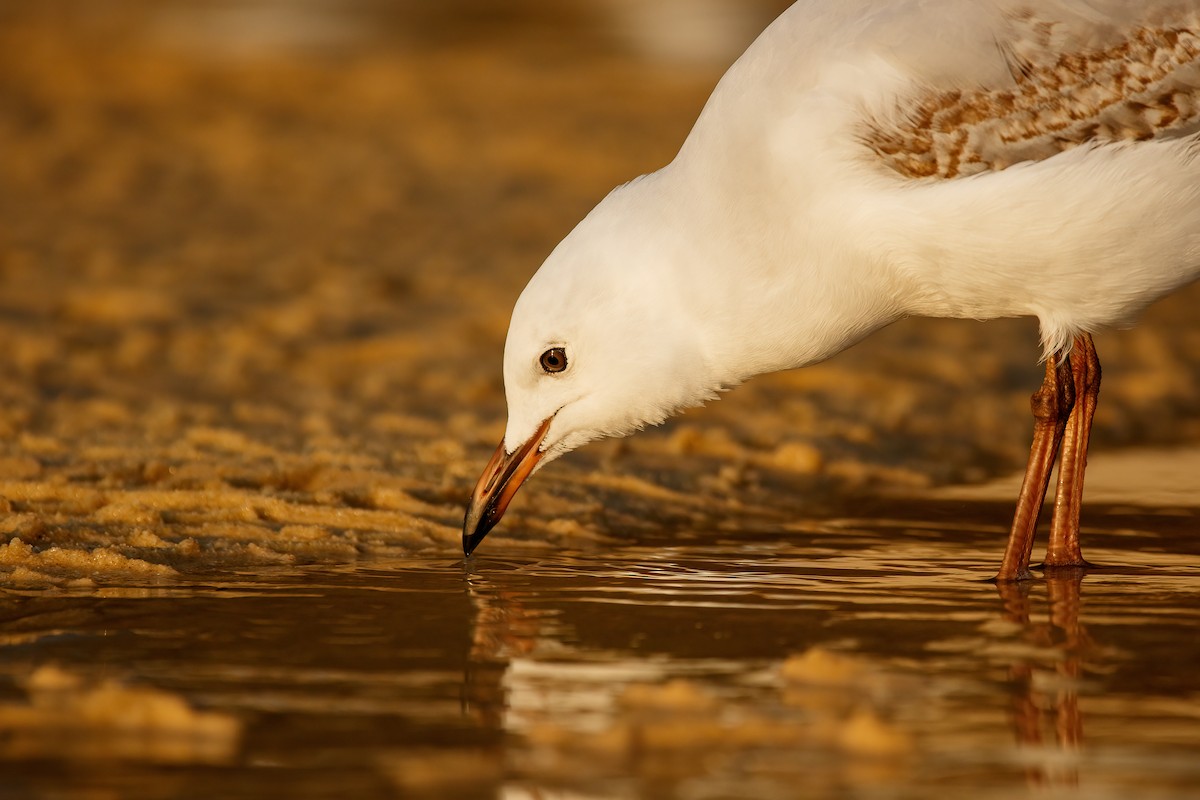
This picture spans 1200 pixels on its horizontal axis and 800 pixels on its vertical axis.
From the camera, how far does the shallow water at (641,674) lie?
3236mm

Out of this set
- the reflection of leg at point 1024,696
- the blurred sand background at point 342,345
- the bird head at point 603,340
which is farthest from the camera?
the blurred sand background at point 342,345

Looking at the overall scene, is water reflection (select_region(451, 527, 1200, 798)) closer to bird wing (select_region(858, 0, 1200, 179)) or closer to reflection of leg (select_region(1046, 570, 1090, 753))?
reflection of leg (select_region(1046, 570, 1090, 753))

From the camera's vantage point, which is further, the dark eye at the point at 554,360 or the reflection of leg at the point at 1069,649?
the dark eye at the point at 554,360

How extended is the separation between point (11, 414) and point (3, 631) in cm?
264

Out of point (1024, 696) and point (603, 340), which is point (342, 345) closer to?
point (603, 340)

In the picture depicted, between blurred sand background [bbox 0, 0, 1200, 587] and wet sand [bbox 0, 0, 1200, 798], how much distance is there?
0.03 meters

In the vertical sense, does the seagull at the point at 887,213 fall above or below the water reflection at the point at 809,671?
above

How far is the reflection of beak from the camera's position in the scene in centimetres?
538

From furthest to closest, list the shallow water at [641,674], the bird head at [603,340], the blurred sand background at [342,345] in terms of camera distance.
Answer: the blurred sand background at [342,345], the bird head at [603,340], the shallow water at [641,674]

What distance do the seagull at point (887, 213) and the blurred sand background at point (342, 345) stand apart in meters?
0.62

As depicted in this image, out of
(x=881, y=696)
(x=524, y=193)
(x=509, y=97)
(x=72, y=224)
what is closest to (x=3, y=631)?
(x=881, y=696)

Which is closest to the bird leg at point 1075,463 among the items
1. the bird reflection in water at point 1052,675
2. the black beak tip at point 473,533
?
the bird reflection in water at point 1052,675

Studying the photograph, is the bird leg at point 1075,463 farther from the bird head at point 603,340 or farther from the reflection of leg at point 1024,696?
the bird head at point 603,340

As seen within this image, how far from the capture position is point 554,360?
5426 mm
